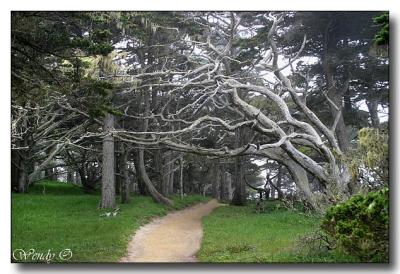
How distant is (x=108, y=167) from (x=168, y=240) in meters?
1.42

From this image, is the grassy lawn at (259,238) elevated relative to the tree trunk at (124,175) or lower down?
lower down

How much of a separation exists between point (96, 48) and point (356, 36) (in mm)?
3053

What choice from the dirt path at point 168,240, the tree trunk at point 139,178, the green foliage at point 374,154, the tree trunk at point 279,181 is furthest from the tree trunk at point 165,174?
the green foliage at point 374,154

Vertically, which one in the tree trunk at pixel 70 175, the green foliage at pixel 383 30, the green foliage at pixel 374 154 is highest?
the green foliage at pixel 383 30

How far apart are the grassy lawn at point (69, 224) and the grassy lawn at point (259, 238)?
0.96m

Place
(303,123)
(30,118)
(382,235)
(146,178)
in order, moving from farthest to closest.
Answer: (146,178) → (303,123) → (30,118) → (382,235)

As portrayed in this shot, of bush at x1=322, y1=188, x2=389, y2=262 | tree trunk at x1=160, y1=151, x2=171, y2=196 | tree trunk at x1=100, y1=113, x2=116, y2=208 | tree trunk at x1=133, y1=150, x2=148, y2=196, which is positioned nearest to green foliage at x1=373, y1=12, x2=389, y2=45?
bush at x1=322, y1=188, x2=389, y2=262

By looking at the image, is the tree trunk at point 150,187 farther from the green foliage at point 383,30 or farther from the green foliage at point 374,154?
the green foliage at point 383,30

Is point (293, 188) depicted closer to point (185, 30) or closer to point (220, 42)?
point (220, 42)

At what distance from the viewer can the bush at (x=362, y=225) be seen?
4.13 metres

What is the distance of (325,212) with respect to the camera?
464cm

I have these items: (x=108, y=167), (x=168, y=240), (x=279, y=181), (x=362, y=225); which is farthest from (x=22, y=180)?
(x=362, y=225)

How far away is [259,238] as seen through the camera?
4.92 meters
